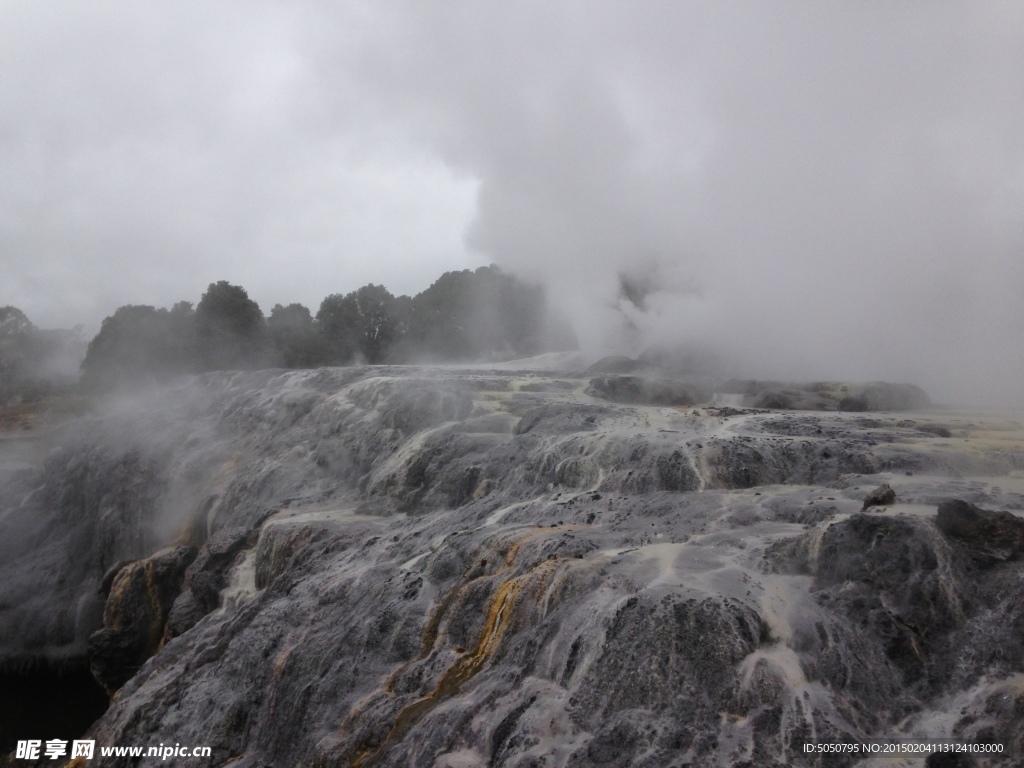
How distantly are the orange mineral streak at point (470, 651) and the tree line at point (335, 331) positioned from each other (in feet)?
107

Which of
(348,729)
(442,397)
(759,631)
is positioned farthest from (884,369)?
(348,729)

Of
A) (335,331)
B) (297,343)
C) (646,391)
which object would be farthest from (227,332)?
(646,391)

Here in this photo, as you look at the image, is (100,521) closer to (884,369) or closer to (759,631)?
(759,631)

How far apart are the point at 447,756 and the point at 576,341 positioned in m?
34.0

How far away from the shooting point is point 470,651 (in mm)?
7543

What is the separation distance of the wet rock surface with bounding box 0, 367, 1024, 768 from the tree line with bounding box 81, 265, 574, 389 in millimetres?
24731

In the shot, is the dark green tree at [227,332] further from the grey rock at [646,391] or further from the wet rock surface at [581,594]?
the grey rock at [646,391]

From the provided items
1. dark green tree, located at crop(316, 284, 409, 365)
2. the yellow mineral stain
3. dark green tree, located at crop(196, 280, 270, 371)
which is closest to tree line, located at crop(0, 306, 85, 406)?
dark green tree, located at crop(196, 280, 270, 371)

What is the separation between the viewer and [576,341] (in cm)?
3928

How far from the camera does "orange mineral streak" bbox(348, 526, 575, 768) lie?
21.9ft

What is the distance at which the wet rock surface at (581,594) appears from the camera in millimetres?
5895

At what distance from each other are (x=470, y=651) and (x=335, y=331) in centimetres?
3941

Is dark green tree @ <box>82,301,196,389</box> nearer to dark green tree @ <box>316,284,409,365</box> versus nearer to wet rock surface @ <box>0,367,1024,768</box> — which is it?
dark green tree @ <box>316,284,409,365</box>

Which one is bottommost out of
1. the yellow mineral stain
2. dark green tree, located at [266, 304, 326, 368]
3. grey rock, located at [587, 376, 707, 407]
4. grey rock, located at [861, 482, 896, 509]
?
the yellow mineral stain
